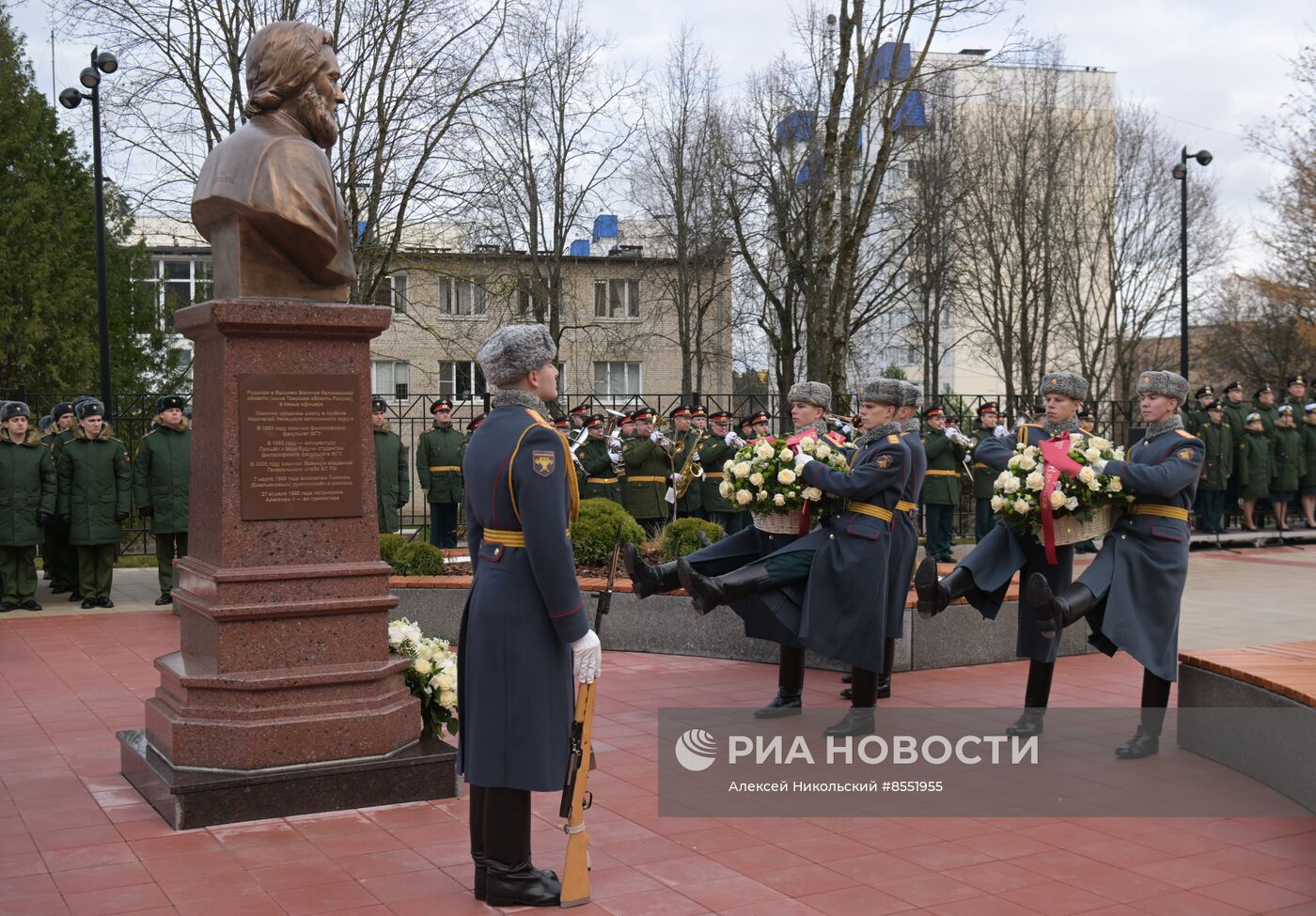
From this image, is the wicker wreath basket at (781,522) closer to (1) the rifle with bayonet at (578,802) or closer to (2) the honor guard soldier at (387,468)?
(1) the rifle with bayonet at (578,802)

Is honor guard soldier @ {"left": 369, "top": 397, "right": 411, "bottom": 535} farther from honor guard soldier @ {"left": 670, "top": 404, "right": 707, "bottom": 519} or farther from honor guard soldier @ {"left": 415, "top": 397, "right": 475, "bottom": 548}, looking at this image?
honor guard soldier @ {"left": 670, "top": 404, "right": 707, "bottom": 519}

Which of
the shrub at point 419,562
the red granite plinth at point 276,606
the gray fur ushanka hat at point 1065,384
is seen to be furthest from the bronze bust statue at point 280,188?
the shrub at point 419,562

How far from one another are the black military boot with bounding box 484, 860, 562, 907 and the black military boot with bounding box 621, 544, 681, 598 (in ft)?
9.18

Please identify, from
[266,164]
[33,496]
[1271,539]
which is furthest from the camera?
[1271,539]

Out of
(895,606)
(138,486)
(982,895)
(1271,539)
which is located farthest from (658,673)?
Result: (1271,539)

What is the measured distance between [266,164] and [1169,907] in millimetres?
4888

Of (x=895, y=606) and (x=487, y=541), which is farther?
(x=895, y=606)

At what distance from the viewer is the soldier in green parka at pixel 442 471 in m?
16.4

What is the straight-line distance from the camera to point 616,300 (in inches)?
1660

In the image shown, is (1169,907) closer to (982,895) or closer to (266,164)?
(982,895)

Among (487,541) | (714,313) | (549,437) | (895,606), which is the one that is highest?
(714,313)

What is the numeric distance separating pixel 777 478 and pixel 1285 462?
14983 mm

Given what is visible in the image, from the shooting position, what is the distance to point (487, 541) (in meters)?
4.75

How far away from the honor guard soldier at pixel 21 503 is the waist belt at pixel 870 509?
8.60 m
